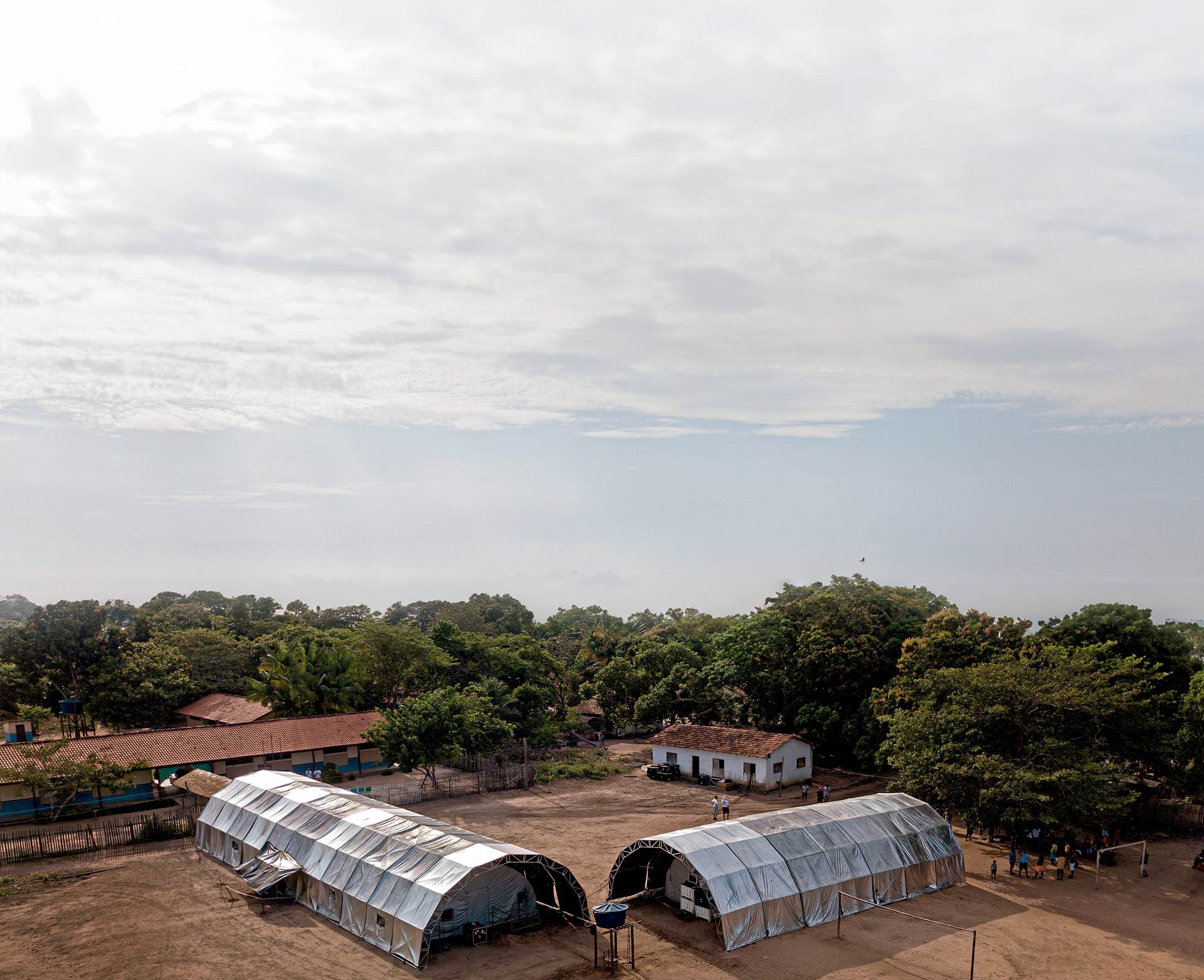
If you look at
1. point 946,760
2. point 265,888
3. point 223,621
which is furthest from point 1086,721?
point 223,621

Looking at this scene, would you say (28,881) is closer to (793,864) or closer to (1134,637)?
(793,864)

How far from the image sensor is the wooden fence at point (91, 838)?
32.0 m

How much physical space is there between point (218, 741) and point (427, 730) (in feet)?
43.4

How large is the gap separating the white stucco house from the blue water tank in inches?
930

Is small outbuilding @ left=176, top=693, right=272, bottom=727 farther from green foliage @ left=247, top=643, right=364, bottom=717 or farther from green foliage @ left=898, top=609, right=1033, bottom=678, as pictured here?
green foliage @ left=898, top=609, right=1033, bottom=678

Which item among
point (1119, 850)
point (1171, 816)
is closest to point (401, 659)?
point (1119, 850)

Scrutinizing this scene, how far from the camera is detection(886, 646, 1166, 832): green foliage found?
29.7 m

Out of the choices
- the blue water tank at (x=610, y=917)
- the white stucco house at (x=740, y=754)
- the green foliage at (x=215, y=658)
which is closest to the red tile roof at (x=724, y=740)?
the white stucco house at (x=740, y=754)

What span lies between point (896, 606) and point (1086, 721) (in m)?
20.4

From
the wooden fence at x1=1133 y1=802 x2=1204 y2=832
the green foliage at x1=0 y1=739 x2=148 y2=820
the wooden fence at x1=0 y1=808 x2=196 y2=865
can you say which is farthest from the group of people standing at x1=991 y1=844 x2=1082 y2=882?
the green foliage at x1=0 y1=739 x2=148 y2=820

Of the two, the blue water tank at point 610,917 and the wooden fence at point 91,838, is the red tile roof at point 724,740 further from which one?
the wooden fence at point 91,838

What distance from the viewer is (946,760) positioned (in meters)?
32.4

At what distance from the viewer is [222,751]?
44.5 meters

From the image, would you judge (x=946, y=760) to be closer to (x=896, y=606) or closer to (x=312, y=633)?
(x=896, y=606)
